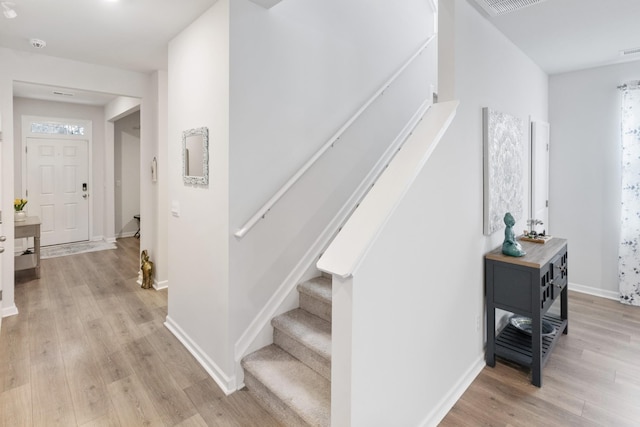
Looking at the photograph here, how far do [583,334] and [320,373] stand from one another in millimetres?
2520

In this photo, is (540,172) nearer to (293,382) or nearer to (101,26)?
(293,382)

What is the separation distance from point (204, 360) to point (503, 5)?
329 centimetres

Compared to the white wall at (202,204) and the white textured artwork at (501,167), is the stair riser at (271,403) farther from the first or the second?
the white textured artwork at (501,167)

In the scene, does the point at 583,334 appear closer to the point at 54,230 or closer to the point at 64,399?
the point at 64,399

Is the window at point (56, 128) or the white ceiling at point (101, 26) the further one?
the window at point (56, 128)

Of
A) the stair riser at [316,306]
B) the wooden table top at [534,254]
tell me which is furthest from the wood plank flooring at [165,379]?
the wooden table top at [534,254]

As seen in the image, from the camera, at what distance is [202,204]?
260 cm

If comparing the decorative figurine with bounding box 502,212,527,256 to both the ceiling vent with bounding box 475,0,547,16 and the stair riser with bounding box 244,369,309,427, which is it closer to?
the ceiling vent with bounding box 475,0,547,16

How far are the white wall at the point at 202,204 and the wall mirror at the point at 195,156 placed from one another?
0.18 feet

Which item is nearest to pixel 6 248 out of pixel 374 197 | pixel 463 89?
pixel 374 197

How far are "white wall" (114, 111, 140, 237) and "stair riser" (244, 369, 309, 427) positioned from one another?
20.9ft

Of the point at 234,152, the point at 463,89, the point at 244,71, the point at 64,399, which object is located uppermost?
the point at 244,71

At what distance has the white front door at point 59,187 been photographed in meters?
6.18

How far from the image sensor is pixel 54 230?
645 cm
